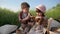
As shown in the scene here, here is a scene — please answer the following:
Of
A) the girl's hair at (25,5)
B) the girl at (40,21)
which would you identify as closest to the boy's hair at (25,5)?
the girl's hair at (25,5)

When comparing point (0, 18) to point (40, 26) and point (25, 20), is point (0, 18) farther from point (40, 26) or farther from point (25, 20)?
point (40, 26)

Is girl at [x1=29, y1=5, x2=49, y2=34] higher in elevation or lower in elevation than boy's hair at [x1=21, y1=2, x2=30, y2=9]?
lower

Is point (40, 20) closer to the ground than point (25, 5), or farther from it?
closer to the ground

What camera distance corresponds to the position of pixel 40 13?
7.18 ft

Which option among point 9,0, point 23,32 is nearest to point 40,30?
point 23,32

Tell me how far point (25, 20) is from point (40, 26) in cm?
17

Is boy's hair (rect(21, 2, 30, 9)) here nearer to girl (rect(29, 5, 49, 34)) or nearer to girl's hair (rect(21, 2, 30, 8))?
girl's hair (rect(21, 2, 30, 8))

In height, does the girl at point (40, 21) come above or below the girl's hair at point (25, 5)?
below

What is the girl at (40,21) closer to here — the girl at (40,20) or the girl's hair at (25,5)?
the girl at (40,20)

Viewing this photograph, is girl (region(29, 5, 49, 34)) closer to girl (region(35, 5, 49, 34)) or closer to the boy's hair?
girl (region(35, 5, 49, 34))

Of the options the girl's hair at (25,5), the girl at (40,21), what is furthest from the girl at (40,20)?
the girl's hair at (25,5)

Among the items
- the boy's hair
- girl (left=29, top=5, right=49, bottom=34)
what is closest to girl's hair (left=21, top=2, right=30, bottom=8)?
the boy's hair

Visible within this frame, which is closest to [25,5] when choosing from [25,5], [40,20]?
[25,5]

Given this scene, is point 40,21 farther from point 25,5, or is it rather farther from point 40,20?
point 25,5
